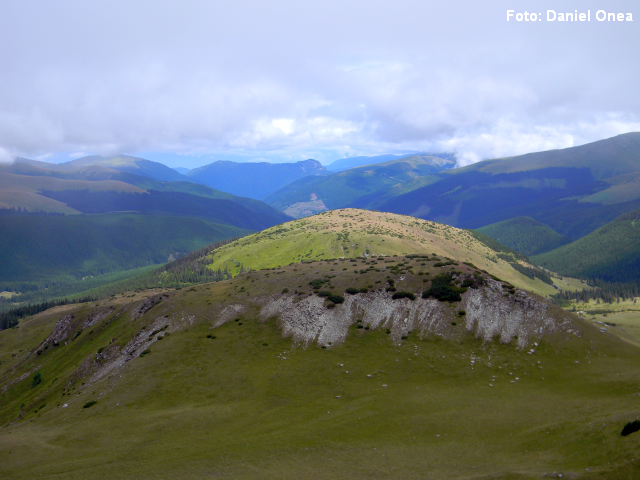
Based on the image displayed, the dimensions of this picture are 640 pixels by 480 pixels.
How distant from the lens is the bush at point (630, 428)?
28.3 meters

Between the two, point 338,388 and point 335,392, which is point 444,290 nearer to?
point 338,388

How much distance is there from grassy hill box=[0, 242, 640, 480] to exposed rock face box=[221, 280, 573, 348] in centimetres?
28

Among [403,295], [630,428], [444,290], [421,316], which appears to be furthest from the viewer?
[403,295]

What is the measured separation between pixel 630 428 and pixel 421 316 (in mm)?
37419

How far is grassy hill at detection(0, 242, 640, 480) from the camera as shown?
3400 centimetres

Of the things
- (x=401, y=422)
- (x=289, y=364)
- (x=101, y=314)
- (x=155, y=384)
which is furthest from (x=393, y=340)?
(x=101, y=314)

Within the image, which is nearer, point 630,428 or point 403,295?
point 630,428

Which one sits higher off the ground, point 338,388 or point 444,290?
point 444,290

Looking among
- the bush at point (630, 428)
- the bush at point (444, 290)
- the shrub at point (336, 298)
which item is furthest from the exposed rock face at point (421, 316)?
the bush at point (630, 428)

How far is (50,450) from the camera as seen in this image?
41.2 metres

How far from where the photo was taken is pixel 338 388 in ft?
167

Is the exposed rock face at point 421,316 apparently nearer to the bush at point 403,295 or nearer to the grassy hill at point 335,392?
the grassy hill at point 335,392

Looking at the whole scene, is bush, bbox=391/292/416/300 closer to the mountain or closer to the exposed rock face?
the mountain

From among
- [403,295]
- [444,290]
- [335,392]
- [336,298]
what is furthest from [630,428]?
[336,298]
